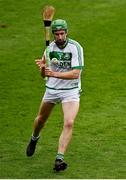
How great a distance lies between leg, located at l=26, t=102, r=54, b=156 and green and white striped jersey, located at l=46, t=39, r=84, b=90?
0.35m

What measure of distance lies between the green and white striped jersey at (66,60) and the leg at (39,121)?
0.35m

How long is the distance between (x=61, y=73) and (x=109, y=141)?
7.16 ft

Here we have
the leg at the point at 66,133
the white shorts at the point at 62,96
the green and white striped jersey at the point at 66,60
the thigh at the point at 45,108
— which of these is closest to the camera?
the leg at the point at 66,133

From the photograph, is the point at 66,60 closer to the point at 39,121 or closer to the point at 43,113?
the point at 43,113

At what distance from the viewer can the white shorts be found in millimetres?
10461

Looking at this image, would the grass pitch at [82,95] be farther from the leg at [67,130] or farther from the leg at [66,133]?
the leg at [67,130]

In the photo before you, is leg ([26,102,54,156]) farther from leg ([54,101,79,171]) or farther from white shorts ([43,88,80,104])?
leg ([54,101,79,171])

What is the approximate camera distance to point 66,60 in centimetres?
1040

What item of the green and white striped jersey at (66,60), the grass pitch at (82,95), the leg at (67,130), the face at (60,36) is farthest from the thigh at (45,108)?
the face at (60,36)

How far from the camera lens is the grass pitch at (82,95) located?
10.8 metres

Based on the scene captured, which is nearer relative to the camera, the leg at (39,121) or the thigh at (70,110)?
the thigh at (70,110)

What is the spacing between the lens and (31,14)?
21766mm

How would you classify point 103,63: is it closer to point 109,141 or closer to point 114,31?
point 114,31

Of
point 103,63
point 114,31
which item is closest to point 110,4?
point 114,31
